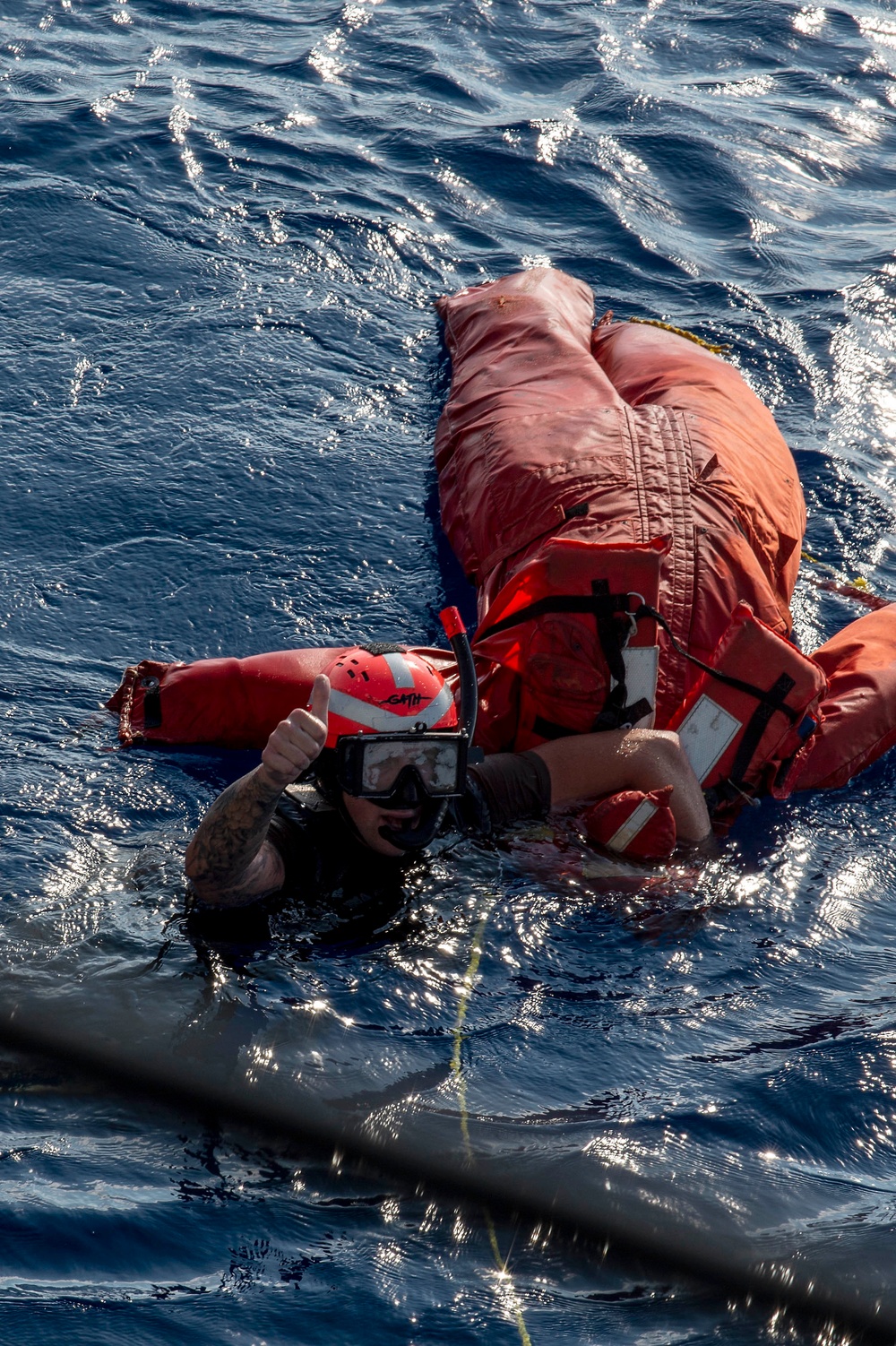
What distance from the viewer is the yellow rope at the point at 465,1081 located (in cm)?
244

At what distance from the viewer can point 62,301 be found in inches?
247

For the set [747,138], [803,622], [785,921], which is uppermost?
[747,138]

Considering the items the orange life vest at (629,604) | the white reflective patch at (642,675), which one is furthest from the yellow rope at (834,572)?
the white reflective patch at (642,675)

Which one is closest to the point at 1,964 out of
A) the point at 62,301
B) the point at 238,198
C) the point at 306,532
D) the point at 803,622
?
the point at 306,532

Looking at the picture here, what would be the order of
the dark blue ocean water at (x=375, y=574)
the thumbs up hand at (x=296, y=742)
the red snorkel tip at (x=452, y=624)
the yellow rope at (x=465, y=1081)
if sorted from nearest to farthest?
the yellow rope at (x=465, y=1081), the dark blue ocean water at (x=375, y=574), the thumbs up hand at (x=296, y=742), the red snorkel tip at (x=452, y=624)

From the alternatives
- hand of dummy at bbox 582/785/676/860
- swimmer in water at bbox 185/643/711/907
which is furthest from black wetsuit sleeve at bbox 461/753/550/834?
hand of dummy at bbox 582/785/676/860

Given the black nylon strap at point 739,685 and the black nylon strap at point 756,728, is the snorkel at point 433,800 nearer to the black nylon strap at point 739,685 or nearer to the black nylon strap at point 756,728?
the black nylon strap at point 739,685

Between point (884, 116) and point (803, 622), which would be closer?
point (803, 622)

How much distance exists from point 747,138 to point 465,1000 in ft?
25.1

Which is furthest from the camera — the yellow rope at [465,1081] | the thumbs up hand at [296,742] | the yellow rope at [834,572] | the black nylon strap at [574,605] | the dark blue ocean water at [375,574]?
the yellow rope at [834,572]

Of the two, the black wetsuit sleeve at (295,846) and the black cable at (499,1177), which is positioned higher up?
the black wetsuit sleeve at (295,846)

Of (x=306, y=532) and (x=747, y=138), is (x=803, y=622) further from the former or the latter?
(x=747, y=138)

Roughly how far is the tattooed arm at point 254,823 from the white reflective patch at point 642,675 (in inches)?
54.1

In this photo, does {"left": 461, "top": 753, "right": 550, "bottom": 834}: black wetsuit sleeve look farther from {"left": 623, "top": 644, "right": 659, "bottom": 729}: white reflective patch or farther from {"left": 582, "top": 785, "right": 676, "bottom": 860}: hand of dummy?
{"left": 623, "top": 644, "right": 659, "bottom": 729}: white reflective patch
